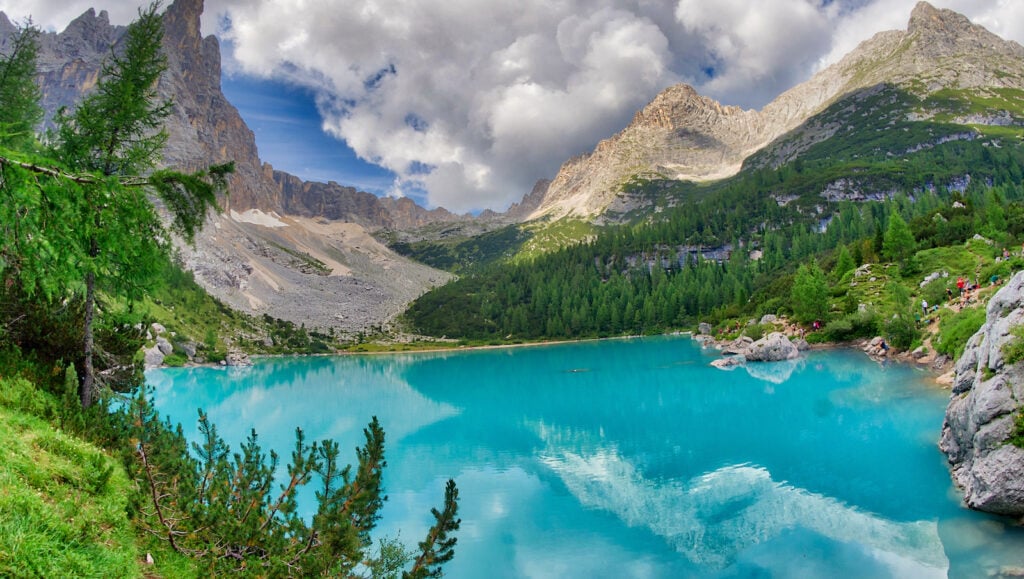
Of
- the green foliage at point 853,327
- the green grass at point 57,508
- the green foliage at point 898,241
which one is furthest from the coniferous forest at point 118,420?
the green foliage at point 898,241

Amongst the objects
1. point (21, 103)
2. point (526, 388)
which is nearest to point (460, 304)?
point (526, 388)

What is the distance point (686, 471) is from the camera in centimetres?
2411

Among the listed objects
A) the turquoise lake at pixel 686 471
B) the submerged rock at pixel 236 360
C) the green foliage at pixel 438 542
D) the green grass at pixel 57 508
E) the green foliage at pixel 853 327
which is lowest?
the submerged rock at pixel 236 360

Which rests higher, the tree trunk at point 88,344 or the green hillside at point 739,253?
the green hillside at point 739,253

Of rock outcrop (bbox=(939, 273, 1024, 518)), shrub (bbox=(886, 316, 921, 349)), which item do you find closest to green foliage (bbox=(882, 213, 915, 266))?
shrub (bbox=(886, 316, 921, 349))

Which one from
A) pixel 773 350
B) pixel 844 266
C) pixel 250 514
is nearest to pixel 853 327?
pixel 773 350

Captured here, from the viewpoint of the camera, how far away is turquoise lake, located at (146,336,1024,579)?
1553cm

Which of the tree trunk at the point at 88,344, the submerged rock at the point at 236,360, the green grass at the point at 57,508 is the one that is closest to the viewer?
the green grass at the point at 57,508

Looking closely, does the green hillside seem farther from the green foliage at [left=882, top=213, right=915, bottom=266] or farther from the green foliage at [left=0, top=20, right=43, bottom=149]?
the green foliage at [left=0, top=20, right=43, bottom=149]

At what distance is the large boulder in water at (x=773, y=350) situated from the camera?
5888cm

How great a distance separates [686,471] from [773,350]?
139 feet

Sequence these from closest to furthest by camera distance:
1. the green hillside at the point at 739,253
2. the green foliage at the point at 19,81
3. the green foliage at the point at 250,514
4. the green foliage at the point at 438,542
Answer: the green foliage at the point at 250,514
the green foliage at the point at 438,542
the green foliage at the point at 19,81
the green hillside at the point at 739,253

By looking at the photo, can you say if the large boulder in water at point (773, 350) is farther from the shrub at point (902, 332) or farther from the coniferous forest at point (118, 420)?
the coniferous forest at point (118, 420)

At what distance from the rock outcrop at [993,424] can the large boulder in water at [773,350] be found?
41.0 meters
